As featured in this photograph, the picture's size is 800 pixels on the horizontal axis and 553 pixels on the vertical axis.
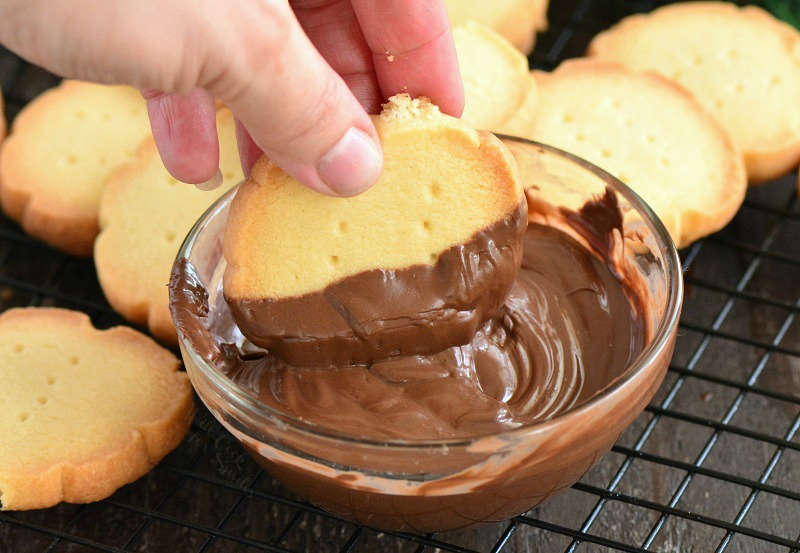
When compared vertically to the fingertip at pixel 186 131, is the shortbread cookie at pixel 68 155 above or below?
below

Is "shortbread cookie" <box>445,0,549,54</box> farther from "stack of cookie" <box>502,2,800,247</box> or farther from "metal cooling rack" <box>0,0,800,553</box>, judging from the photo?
"metal cooling rack" <box>0,0,800,553</box>

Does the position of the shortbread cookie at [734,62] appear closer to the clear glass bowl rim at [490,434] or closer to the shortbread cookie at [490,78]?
the shortbread cookie at [490,78]

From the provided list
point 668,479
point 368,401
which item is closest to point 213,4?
point 368,401

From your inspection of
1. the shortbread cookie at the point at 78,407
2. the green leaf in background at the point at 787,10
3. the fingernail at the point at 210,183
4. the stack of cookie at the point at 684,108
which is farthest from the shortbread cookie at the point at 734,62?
the shortbread cookie at the point at 78,407

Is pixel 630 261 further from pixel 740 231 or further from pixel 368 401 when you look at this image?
pixel 740 231

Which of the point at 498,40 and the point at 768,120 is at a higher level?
the point at 498,40

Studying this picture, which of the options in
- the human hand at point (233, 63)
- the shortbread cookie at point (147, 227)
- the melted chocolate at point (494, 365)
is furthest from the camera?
the shortbread cookie at point (147, 227)

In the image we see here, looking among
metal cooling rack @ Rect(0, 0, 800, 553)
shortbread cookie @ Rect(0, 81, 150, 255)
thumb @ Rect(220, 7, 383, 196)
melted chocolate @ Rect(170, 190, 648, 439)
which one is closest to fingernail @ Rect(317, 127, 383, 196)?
thumb @ Rect(220, 7, 383, 196)
